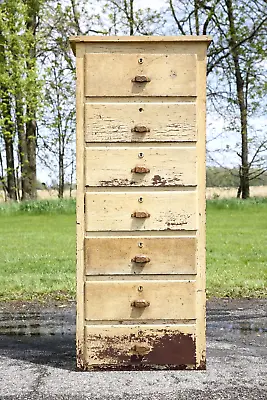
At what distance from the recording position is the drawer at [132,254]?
4477 mm

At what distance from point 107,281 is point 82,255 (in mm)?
223

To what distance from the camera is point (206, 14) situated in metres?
21.9

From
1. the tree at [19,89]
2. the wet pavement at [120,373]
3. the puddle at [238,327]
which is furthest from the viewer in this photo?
the tree at [19,89]

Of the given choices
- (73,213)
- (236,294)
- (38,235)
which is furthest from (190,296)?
(73,213)

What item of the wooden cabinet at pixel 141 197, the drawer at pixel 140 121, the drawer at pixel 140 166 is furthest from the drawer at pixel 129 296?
the drawer at pixel 140 121

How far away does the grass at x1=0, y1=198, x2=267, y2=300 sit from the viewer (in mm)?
7895

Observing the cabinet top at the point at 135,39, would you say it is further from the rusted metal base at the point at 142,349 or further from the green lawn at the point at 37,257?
the green lawn at the point at 37,257

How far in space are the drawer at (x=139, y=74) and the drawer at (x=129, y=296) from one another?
1163 millimetres

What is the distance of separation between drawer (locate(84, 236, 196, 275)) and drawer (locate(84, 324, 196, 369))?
0.36 metres

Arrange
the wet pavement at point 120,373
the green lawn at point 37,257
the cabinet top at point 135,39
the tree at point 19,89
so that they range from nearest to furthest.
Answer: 1. the wet pavement at point 120,373
2. the cabinet top at point 135,39
3. the green lawn at point 37,257
4. the tree at point 19,89

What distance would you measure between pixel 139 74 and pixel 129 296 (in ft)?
4.46

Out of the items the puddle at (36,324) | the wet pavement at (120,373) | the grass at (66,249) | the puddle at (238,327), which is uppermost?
the wet pavement at (120,373)

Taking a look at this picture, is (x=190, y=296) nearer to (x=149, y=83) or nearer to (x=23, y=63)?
(x=149, y=83)

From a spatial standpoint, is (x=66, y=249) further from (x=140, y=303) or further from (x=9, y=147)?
(x=9, y=147)
